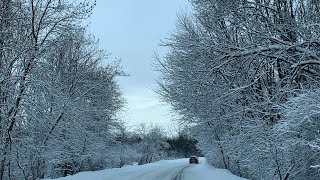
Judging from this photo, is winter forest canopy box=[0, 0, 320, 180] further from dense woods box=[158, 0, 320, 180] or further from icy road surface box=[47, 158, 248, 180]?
icy road surface box=[47, 158, 248, 180]

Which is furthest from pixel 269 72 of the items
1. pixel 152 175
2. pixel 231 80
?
pixel 152 175

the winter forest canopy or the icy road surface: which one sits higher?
the winter forest canopy

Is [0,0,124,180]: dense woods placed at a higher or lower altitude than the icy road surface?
higher

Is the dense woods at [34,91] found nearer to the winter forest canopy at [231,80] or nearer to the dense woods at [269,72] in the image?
the winter forest canopy at [231,80]

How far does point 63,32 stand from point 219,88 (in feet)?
22.5

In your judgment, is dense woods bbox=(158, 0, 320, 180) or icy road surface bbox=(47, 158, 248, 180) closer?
dense woods bbox=(158, 0, 320, 180)

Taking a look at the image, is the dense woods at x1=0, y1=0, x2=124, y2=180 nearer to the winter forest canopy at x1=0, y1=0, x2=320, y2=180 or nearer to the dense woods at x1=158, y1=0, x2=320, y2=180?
the winter forest canopy at x1=0, y1=0, x2=320, y2=180

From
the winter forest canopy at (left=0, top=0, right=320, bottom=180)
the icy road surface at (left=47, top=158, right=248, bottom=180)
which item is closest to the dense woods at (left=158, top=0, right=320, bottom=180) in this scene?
the winter forest canopy at (left=0, top=0, right=320, bottom=180)

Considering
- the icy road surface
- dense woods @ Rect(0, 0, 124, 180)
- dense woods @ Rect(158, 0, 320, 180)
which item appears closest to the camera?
dense woods @ Rect(158, 0, 320, 180)

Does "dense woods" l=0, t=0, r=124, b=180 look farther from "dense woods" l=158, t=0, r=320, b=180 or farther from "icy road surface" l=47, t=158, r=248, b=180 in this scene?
"dense woods" l=158, t=0, r=320, b=180

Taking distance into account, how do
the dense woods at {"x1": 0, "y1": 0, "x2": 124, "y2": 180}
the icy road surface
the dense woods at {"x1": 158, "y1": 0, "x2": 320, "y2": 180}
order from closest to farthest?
1. the dense woods at {"x1": 158, "y1": 0, "x2": 320, "y2": 180}
2. the dense woods at {"x1": 0, "y1": 0, "x2": 124, "y2": 180}
3. the icy road surface

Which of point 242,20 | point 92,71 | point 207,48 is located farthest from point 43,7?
point 92,71

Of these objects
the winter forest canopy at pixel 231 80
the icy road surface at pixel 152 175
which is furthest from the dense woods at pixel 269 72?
the icy road surface at pixel 152 175

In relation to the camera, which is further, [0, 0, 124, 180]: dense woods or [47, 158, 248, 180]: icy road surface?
[47, 158, 248, 180]: icy road surface
